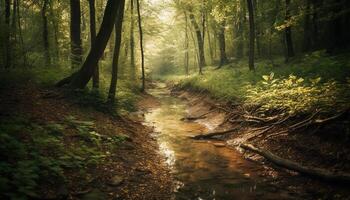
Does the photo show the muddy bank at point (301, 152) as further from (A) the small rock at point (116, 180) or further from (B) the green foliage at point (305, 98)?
(A) the small rock at point (116, 180)

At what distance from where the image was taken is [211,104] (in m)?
18.2

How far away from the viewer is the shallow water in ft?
23.9

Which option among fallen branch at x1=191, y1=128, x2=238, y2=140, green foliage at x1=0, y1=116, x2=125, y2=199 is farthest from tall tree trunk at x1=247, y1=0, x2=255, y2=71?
green foliage at x1=0, y1=116, x2=125, y2=199

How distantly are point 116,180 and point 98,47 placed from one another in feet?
22.5

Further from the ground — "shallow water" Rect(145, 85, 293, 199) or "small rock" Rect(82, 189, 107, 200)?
"small rock" Rect(82, 189, 107, 200)

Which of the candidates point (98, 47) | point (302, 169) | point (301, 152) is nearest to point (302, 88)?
point (301, 152)

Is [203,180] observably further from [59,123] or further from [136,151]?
[59,123]

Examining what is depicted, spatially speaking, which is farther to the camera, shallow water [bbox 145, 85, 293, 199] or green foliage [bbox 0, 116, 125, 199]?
shallow water [bbox 145, 85, 293, 199]

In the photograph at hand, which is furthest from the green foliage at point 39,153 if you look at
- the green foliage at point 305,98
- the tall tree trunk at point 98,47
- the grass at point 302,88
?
the grass at point 302,88

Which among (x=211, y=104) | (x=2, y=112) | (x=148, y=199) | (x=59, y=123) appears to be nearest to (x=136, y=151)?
(x=59, y=123)

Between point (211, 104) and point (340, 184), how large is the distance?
1164 centimetres

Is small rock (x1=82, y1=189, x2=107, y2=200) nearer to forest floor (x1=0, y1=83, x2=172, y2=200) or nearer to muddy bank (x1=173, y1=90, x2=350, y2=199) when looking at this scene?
forest floor (x1=0, y1=83, x2=172, y2=200)

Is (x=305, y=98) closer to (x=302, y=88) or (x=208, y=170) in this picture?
(x=302, y=88)

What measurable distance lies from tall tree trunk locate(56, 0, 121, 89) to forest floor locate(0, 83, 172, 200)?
1.07m
